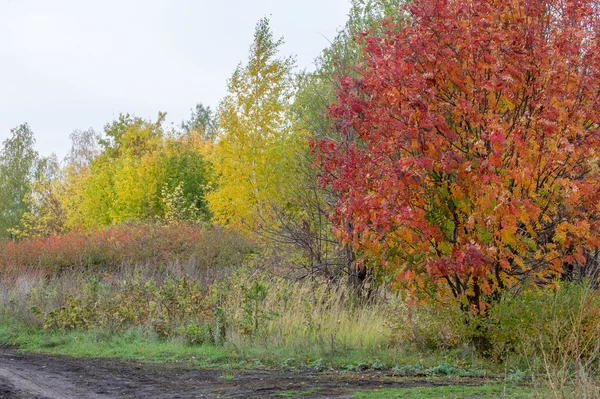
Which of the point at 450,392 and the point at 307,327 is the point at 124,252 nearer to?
the point at 307,327

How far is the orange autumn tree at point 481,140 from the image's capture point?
759 cm

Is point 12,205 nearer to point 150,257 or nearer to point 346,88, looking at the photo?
point 150,257

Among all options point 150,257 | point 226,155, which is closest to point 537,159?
point 150,257

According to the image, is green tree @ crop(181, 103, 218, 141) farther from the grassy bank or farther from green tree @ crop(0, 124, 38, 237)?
the grassy bank

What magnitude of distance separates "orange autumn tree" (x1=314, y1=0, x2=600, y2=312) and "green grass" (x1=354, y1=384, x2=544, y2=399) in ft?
4.32

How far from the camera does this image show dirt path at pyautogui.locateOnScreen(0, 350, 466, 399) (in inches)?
276

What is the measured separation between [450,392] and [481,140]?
8.65 feet

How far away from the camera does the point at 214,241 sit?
21719 millimetres

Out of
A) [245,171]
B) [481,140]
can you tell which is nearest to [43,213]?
[245,171]

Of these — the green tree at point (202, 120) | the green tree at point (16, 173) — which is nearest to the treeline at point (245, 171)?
the green tree at point (16, 173)

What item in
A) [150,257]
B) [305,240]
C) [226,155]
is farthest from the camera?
[226,155]

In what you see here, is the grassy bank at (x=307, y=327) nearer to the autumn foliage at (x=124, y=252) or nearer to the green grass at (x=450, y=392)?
the green grass at (x=450, y=392)

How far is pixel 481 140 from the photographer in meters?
7.40

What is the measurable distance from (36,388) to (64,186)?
141 feet
